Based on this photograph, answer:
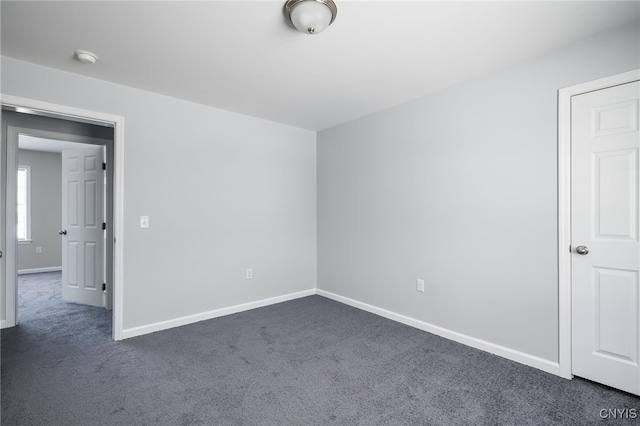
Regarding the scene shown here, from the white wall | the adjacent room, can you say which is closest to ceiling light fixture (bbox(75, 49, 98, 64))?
the adjacent room

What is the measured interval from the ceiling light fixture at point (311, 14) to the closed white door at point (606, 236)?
1.88 m

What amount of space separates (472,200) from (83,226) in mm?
4772

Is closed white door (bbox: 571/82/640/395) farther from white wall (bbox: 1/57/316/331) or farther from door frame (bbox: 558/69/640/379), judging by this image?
white wall (bbox: 1/57/316/331)

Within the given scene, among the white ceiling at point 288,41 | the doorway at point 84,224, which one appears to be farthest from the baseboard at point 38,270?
the white ceiling at point 288,41

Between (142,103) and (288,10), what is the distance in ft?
6.60

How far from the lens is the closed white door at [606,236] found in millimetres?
1997

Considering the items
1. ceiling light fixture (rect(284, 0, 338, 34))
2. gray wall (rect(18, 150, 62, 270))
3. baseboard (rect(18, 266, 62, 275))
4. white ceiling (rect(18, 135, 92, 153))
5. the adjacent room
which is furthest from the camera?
gray wall (rect(18, 150, 62, 270))

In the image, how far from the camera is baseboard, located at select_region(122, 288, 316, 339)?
3.01 meters

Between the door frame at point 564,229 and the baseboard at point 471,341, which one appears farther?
the baseboard at point 471,341

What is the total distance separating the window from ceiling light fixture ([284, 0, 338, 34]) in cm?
708

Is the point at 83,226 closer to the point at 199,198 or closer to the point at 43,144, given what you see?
the point at 199,198

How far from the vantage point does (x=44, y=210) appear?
6332 millimetres

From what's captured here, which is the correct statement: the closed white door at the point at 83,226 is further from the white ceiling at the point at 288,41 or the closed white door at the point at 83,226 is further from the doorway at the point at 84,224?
the white ceiling at the point at 288,41

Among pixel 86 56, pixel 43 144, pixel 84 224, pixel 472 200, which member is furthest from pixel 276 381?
pixel 43 144
